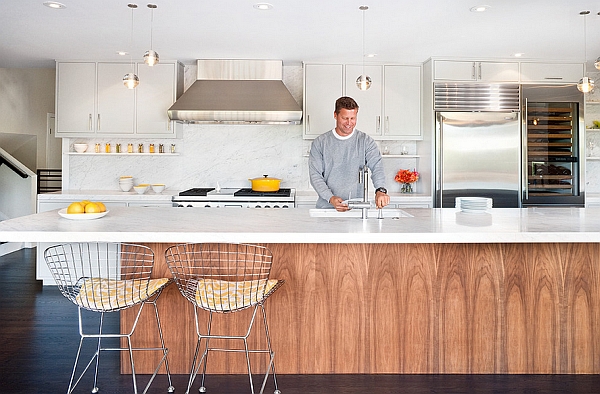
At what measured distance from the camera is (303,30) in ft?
14.1

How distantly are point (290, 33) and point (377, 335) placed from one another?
2.60m

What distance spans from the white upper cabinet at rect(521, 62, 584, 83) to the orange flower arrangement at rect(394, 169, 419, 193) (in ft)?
4.60

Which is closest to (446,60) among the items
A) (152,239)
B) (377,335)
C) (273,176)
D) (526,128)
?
(526,128)

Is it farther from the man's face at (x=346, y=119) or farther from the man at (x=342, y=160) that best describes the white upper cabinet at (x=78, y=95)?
the man's face at (x=346, y=119)

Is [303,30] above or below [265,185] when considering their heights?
above

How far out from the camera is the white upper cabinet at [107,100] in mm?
5410

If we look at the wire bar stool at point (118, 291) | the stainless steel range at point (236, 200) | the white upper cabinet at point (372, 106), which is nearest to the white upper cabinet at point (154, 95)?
the stainless steel range at point (236, 200)

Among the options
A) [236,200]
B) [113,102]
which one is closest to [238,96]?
[236,200]

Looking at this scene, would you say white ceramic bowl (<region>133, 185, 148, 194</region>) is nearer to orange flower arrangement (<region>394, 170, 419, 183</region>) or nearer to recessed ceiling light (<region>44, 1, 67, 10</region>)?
recessed ceiling light (<region>44, 1, 67, 10</region>)

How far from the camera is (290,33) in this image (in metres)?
4.38

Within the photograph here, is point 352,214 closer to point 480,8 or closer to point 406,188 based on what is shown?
point 480,8

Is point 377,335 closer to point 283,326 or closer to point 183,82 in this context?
point 283,326

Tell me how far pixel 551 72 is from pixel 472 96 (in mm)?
849

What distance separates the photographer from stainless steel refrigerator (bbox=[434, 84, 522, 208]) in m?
5.16
